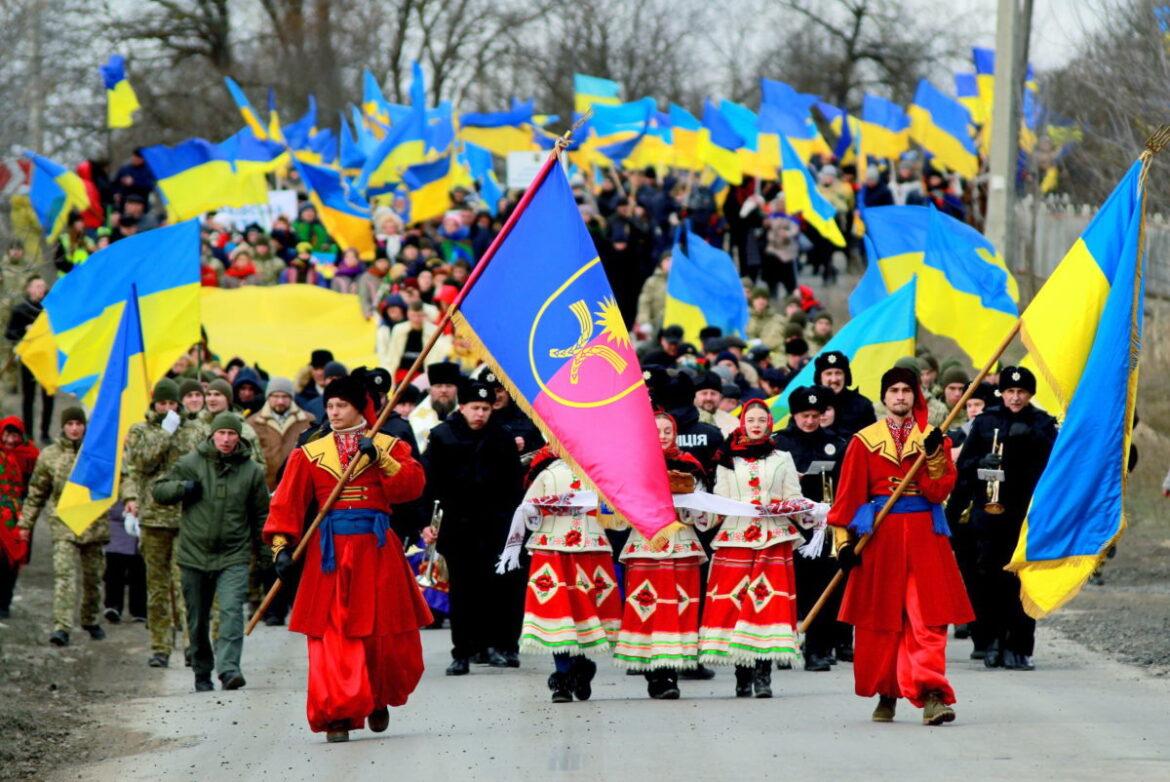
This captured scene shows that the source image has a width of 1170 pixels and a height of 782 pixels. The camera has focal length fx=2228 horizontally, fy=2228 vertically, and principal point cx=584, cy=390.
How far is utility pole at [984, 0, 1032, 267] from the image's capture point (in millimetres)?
24016

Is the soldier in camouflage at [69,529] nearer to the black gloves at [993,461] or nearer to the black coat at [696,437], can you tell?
the black coat at [696,437]

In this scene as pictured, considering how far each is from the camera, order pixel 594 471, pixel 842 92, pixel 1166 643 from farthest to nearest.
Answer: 1. pixel 842 92
2. pixel 1166 643
3. pixel 594 471

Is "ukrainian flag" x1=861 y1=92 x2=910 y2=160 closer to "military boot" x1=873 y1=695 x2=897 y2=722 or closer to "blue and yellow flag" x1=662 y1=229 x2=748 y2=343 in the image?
"blue and yellow flag" x1=662 y1=229 x2=748 y2=343

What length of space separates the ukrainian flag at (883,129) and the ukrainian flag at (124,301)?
50.9ft

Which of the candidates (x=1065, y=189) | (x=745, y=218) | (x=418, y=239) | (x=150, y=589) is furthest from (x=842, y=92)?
(x=150, y=589)

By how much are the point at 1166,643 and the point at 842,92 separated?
43.2 meters

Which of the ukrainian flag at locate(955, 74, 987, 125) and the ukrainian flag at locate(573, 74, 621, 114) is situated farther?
the ukrainian flag at locate(955, 74, 987, 125)

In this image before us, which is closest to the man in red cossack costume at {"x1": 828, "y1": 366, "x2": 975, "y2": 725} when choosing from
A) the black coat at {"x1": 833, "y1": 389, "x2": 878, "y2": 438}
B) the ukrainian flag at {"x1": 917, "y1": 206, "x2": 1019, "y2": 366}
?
the black coat at {"x1": 833, "y1": 389, "x2": 878, "y2": 438}

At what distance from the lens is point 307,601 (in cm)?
1087

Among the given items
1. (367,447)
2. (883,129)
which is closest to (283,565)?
(367,447)

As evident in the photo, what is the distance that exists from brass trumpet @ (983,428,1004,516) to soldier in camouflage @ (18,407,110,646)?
646 centimetres

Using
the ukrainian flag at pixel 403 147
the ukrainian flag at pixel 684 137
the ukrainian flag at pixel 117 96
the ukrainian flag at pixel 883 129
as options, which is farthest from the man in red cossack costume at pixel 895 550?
the ukrainian flag at pixel 117 96

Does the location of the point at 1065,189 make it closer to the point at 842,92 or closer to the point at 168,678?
the point at 842,92

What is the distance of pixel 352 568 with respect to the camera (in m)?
10.9
